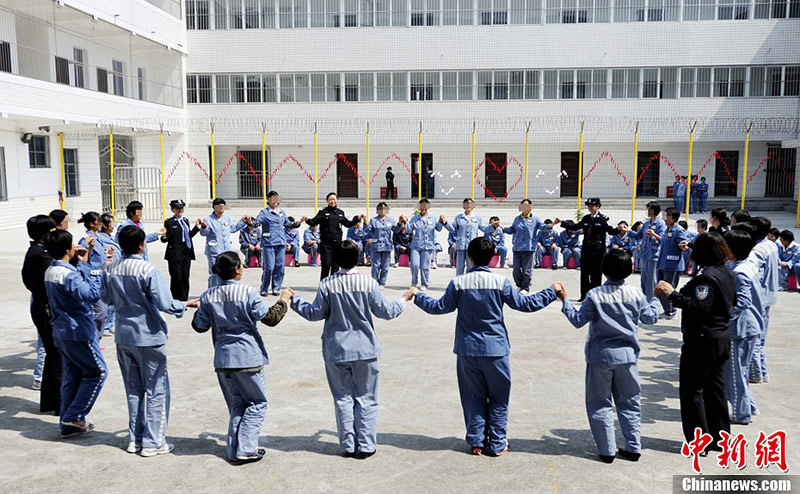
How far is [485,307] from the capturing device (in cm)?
527

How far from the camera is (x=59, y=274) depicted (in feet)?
18.5

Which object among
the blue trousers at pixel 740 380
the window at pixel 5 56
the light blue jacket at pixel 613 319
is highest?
the window at pixel 5 56

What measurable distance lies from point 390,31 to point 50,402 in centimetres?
2648

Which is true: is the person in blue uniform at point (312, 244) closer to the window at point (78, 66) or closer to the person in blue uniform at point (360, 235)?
the person in blue uniform at point (360, 235)

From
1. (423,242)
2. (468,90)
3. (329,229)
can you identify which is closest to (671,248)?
(423,242)

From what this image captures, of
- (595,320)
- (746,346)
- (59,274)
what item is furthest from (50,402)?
(746,346)

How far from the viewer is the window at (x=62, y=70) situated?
2362cm

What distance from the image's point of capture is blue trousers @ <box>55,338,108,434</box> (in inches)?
224

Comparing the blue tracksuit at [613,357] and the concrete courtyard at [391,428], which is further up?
the blue tracksuit at [613,357]

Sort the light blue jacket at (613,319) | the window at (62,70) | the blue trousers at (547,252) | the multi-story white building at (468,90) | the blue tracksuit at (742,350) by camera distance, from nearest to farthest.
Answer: the light blue jacket at (613,319)
the blue tracksuit at (742,350)
the blue trousers at (547,252)
the window at (62,70)
the multi-story white building at (468,90)

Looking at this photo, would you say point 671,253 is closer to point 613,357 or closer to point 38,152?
point 613,357

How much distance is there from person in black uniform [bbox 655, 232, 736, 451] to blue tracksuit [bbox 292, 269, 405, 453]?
2.25 metres

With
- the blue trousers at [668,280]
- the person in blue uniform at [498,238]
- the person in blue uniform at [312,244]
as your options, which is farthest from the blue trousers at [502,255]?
the blue trousers at [668,280]

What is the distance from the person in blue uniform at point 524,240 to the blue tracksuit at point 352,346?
6891 millimetres
